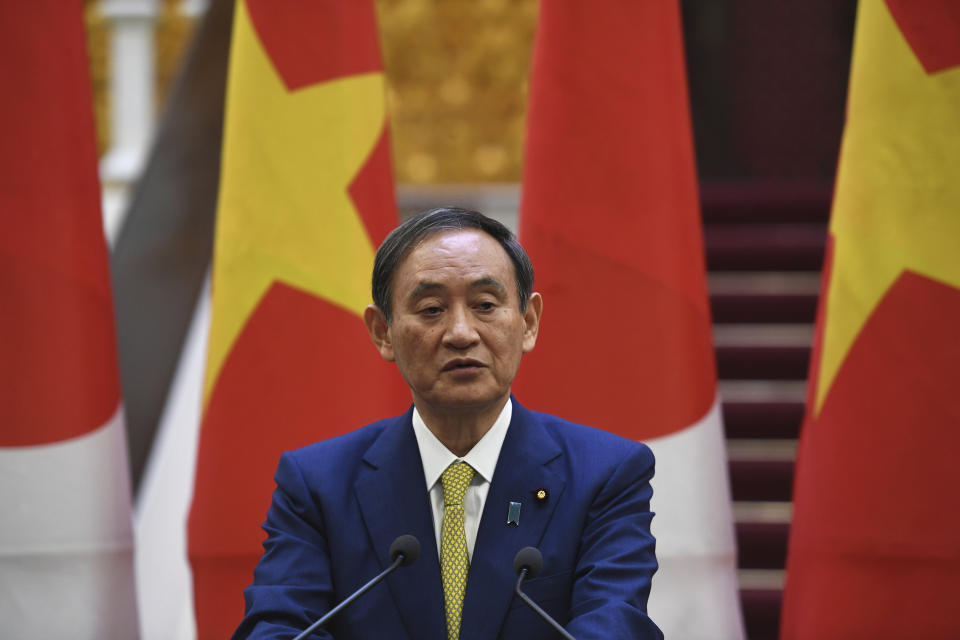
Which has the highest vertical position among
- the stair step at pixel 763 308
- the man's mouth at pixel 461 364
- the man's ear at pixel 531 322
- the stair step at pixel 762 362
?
the man's ear at pixel 531 322

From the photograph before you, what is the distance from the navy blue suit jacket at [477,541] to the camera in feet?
4.95

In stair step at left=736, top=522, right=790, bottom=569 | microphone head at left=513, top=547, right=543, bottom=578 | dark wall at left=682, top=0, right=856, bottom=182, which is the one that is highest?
dark wall at left=682, top=0, right=856, bottom=182

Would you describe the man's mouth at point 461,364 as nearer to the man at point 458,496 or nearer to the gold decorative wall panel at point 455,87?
the man at point 458,496

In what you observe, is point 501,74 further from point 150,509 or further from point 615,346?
point 615,346

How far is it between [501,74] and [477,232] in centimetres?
386

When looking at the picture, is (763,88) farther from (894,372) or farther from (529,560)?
(529,560)

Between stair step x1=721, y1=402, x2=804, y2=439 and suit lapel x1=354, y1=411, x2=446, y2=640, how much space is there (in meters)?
2.27

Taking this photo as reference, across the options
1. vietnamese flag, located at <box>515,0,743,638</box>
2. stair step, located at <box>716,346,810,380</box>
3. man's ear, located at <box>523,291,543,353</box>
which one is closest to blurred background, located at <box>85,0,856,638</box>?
stair step, located at <box>716,346,810,380</box>

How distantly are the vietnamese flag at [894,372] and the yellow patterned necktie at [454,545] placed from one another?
35.8 inches

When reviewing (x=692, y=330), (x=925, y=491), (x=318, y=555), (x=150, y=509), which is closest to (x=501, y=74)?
(x=150, y=509)

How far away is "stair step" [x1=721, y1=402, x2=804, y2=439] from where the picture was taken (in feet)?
12.3

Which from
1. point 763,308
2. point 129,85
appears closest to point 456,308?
point 763,308

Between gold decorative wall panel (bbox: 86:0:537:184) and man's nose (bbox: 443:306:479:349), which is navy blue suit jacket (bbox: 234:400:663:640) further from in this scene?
gold decorative wall panel (bbox: 86:0:537:184)

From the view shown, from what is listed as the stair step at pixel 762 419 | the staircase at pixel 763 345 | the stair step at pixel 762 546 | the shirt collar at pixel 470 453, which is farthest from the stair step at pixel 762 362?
the shirt collar at pixel 470 453
